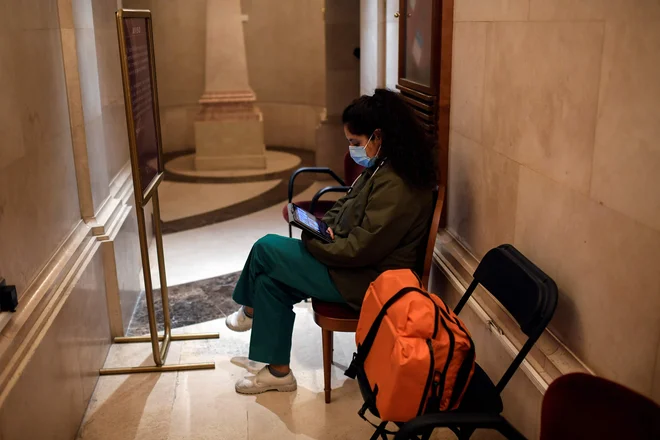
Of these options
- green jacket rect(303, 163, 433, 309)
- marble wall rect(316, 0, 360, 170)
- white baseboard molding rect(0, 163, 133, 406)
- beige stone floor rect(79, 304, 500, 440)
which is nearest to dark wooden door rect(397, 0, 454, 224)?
green jacket rect(303, 163, 433, 309)

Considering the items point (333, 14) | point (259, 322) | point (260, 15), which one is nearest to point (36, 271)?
point (259, 322)

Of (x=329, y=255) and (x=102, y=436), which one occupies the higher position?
(x=329, y=255)

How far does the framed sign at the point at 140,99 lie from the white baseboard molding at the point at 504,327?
134 centimetres

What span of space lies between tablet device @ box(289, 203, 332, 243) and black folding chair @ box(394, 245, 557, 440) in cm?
68

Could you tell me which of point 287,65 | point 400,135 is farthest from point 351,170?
point 287,65

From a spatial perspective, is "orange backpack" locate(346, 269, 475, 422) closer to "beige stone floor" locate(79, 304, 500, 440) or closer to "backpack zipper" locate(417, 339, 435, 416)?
"backpack zipper" locate(417, 339, 435, 416)

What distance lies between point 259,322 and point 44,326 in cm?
86

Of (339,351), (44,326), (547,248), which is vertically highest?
(547,248)

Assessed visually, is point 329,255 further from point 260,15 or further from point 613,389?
point 260,15

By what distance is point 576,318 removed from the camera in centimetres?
180

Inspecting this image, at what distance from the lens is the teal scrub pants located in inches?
105

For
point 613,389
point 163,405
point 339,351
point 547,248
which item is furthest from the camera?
point 339,351

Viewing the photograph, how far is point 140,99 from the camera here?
276 cm

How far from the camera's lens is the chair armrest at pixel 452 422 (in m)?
1.55
